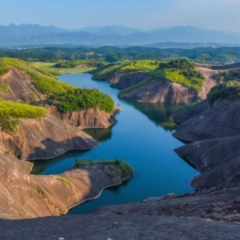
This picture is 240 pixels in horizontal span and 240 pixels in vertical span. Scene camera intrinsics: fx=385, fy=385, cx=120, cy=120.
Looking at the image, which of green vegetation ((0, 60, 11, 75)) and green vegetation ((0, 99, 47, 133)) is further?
green vegetation ((0, 60, 11, 75))

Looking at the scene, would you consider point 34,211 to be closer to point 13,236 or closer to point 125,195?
point 125,195

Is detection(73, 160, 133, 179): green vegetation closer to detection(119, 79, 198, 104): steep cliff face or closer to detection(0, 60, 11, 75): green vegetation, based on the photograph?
detection(0, 60, 11, 75): green vegetation

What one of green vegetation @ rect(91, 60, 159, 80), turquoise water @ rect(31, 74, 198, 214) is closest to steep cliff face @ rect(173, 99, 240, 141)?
turquoise water @ rect(31, 74, 198, 214)

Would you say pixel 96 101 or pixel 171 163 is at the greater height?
pixel 96 101

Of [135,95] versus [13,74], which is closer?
[13,74]

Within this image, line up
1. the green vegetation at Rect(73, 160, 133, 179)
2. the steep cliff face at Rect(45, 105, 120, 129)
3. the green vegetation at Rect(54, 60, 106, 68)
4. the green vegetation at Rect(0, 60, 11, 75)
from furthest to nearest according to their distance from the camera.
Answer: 1. the green vegetation at Rect(54, 60, 106, 68)
2. the green vegetation at Rect(0, 60, 11, 75)
3. the steep cliff face at Rect(45, 105, 120, 129)
4. the green vegetation at Rect(73, 160, 133, 179)

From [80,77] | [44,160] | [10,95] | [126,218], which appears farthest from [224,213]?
[80,77]
